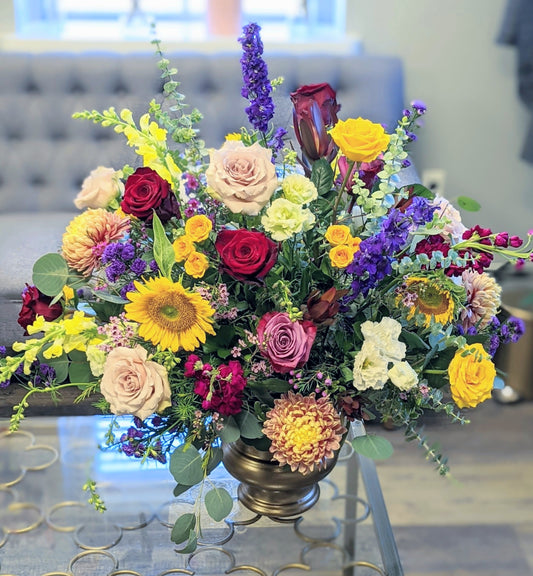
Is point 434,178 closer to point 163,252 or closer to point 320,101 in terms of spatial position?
point 320,101

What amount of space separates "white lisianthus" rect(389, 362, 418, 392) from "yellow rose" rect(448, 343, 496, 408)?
0.15ft

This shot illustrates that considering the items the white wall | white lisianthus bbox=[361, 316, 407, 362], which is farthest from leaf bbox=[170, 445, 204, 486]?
the white wall

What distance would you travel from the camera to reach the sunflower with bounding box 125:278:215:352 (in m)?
0.75

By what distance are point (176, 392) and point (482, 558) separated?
3.43 ft

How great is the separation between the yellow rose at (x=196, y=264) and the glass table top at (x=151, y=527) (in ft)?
0.93

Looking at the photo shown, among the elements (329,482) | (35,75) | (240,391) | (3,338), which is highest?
(35,75)

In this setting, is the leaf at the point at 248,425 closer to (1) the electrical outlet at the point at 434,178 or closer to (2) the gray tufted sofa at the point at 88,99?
(2) the gray tufted sofa at the point at 88,99

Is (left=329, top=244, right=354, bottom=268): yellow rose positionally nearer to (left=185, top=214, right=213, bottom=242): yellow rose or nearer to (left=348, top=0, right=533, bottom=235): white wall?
(left=185, top=214, right=213, bottom=242): yellow rose

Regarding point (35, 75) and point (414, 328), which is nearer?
point (414, 328)

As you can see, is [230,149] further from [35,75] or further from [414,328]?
[35,75]

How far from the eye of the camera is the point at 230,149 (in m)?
0.81

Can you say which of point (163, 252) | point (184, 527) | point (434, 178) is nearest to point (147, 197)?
point (163, 252)

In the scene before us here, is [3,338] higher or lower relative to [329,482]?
higher

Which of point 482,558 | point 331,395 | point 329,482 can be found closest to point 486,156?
point 482,558
